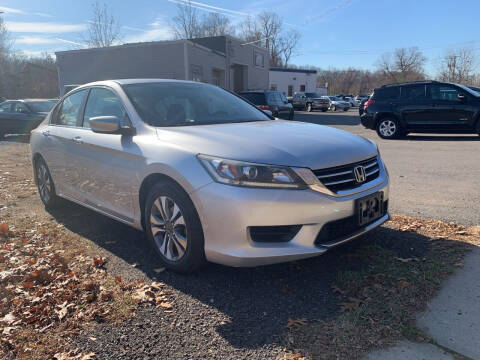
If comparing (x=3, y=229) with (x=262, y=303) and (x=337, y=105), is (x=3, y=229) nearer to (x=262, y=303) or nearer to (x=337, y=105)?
(x=262, y=303)

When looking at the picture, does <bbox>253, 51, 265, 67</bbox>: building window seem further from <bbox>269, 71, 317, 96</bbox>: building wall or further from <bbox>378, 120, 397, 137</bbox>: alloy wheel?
<bbox>378, 120, 397, 137</bbox>: alloy wheel

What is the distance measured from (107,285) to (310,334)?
1633mm

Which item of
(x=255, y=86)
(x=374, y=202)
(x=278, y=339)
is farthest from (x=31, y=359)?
(x=255, y=86)

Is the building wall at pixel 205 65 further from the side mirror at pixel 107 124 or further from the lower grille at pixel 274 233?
the lower grille at pixel 274 233

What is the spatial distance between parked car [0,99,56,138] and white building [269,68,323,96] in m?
42.6

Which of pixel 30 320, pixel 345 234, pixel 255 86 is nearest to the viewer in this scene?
pixel 30 320

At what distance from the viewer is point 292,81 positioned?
191ft

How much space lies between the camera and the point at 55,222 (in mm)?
4695

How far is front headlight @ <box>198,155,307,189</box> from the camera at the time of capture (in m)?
2.67

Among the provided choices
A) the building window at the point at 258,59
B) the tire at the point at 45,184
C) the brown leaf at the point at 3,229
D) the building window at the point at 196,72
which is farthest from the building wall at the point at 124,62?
the brown leaf at the point at 3,229

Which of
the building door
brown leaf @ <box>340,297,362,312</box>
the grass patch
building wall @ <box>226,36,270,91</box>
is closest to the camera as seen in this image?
the grass patch

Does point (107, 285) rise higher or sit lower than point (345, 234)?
lower

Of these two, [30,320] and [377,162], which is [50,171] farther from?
[377,162]


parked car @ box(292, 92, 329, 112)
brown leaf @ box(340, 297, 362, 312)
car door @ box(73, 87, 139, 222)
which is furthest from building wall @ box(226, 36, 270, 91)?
brown leaf @ box(340, 297, 362, 312)
